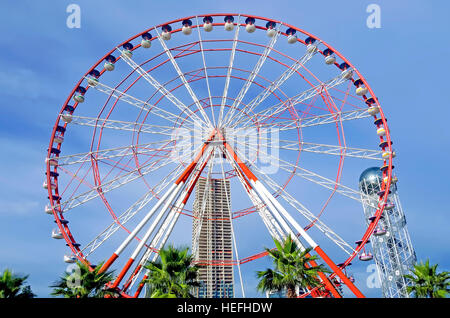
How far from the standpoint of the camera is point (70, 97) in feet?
101

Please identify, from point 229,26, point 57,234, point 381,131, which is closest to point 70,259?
point 57,234

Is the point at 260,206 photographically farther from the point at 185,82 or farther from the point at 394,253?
the point at 394,253

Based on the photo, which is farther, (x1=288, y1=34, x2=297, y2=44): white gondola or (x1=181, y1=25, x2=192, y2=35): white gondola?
(x1=181, y1=25, x2=192, y2=35): white gondola

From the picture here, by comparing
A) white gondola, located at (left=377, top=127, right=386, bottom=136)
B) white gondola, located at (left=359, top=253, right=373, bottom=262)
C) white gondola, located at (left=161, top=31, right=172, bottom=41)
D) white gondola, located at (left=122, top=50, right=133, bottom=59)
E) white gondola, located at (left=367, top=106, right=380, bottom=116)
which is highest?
white gondola, located at (left=161, top=31, right=172, bottom=41)

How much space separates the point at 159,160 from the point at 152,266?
1389cm

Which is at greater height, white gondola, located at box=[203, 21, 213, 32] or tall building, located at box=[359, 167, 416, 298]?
white gondola, located at box=[203, 21, 213, 32]

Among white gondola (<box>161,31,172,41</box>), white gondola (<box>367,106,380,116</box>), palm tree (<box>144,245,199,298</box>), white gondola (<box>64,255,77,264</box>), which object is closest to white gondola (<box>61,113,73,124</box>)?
white gondola (<box>161,31,172,41</box>)

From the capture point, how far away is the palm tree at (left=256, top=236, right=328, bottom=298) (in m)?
16.1

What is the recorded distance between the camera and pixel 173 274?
50.8 ft

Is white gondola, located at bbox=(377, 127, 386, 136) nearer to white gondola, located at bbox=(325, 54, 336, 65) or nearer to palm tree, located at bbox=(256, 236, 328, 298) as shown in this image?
white gondola, located at bbox=(325, 54, 336, 65)

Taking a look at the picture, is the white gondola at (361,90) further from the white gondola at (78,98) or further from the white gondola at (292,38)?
the white gondola at (78,98)

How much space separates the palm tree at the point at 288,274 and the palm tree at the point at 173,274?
3.07 meters

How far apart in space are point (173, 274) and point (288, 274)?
484 centimetres

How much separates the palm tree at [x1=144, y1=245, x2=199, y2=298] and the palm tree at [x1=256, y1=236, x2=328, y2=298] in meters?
3.07
